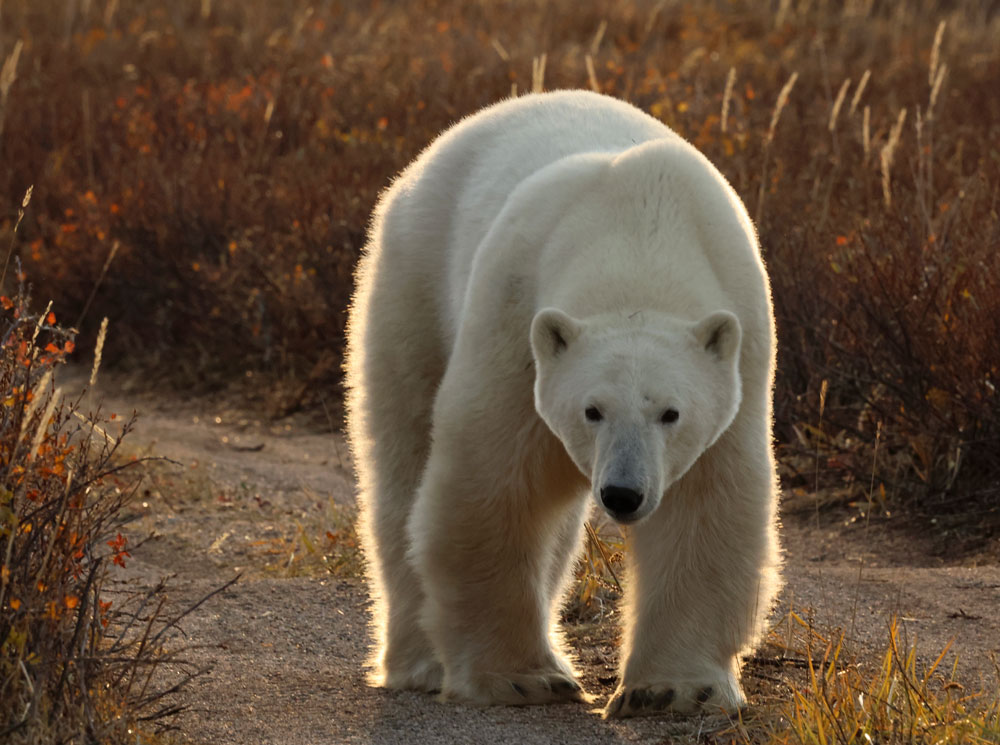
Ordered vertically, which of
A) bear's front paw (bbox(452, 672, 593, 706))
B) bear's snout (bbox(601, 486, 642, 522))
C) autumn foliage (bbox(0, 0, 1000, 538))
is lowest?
autumn foliage (bbox(0, 0, 1000, 538))

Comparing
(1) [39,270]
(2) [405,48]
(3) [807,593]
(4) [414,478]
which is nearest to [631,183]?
(4) [414,478]

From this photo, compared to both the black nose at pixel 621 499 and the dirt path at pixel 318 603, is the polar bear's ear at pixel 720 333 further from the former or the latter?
the dirt path at pixel 318 603

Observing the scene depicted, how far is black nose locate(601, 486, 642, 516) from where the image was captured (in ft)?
9.42

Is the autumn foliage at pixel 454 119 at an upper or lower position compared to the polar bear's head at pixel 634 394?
lower

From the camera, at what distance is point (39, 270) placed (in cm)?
841

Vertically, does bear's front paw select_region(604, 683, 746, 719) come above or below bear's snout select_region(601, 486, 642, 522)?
below

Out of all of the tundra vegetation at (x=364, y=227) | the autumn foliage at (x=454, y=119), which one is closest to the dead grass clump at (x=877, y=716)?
the tundra vegetation at (x=364, y=227)

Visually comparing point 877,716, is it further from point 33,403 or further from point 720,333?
point 33,403

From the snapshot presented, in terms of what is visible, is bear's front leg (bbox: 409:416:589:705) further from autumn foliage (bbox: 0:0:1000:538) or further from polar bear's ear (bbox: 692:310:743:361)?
autumn foliage (bbox: 0:0:1000:538)

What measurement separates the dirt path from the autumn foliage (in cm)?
60

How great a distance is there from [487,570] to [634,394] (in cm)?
70

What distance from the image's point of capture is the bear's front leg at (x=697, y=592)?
3.33 meters

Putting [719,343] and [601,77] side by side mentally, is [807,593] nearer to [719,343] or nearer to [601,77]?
[719,343]

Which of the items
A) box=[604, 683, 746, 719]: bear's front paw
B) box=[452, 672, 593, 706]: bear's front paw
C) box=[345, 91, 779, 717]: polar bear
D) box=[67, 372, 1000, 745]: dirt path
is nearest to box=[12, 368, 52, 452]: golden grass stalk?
box=[67, 372, 1000, 745]: dirt path
